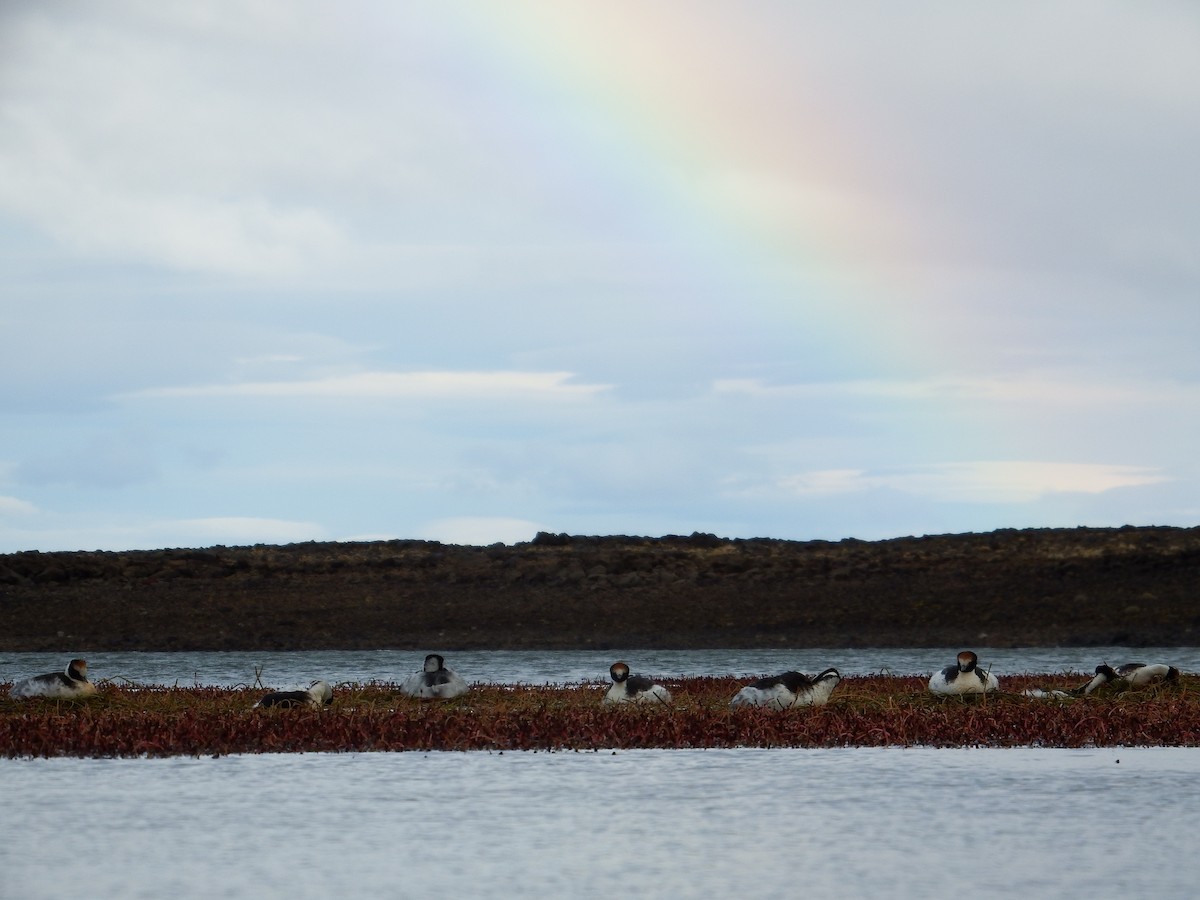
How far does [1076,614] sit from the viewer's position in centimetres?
5959

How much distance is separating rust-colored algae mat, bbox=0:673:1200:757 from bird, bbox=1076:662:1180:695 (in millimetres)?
1136

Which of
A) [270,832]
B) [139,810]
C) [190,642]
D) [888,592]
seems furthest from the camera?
[888,592]

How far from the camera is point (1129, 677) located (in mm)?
22719

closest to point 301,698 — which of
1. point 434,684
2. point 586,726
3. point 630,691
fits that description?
point 434,684

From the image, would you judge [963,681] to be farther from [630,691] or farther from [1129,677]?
[630,691]

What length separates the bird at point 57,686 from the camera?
Result: 2141cm

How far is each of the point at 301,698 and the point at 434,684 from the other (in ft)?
6.89

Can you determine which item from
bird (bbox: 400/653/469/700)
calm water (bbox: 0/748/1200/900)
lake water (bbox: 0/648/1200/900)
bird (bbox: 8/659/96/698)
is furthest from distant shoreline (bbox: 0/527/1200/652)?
calm water (bbox: 0/748/1200/900)

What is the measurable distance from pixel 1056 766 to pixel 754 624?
144 ft

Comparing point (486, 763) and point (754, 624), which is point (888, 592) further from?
point (486, 763)

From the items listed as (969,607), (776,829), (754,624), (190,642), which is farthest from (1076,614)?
(776,829)

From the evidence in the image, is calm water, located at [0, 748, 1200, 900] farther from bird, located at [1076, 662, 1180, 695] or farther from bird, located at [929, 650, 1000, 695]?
bird, located at [1076, 662, 1180, 695]

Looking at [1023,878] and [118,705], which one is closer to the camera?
[1023,878]

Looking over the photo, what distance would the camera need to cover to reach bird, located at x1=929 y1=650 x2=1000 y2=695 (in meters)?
21.1
